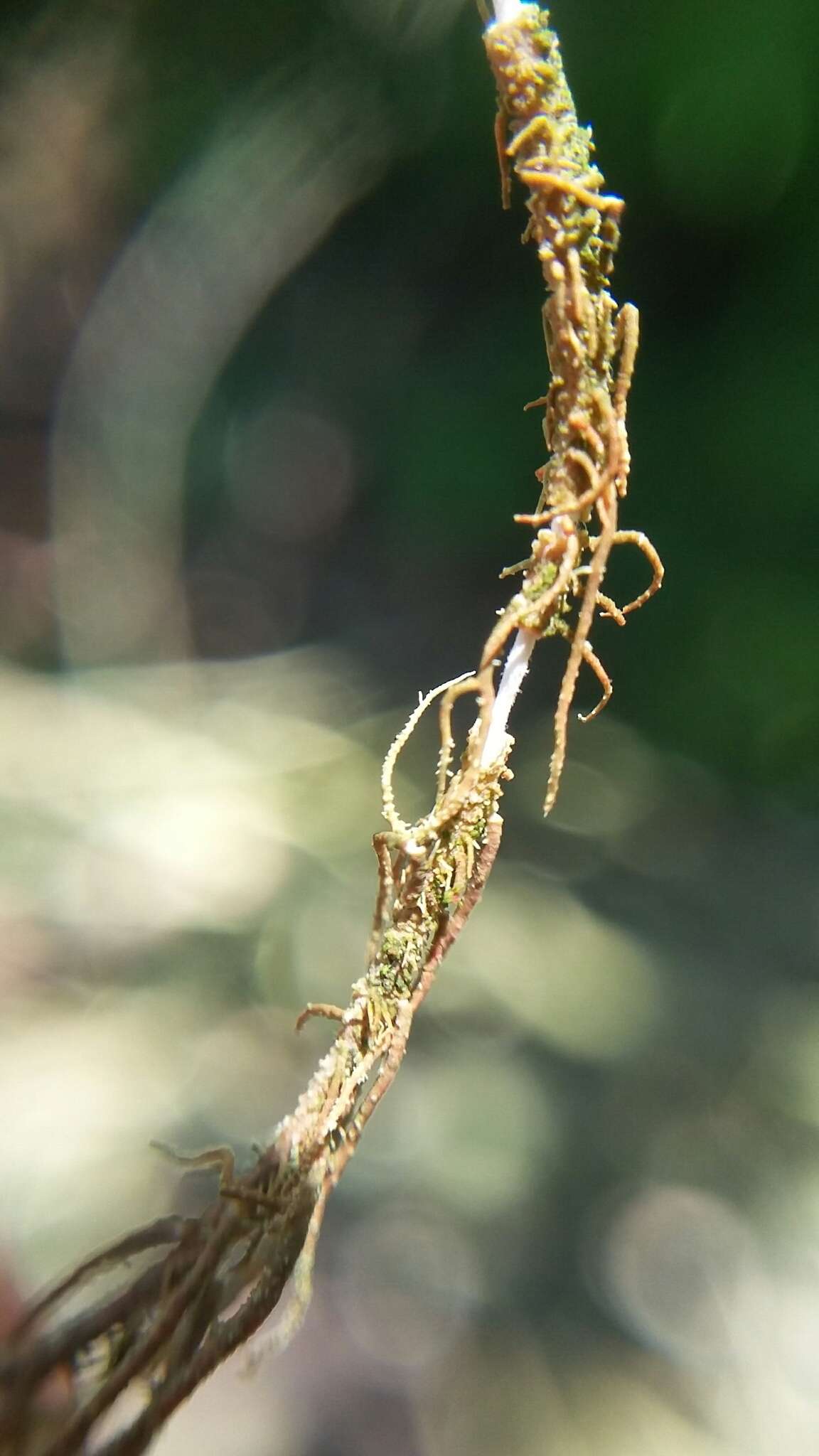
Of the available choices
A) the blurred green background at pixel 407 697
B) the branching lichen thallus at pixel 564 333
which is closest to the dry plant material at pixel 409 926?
the branching lichen thallus at pixel 564 333

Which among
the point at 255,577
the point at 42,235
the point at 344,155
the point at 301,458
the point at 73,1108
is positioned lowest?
the point at 73,1108

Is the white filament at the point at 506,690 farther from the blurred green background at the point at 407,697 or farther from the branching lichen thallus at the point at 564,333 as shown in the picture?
the blurred green background at the point at 407,697

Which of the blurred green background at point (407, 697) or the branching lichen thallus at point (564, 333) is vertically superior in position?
the branching lichen thallus at point (564, 333)

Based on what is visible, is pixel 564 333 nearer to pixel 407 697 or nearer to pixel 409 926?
pixel 409 926

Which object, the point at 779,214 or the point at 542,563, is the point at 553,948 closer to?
the point at 542,563

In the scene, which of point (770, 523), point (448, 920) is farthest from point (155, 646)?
point (448, 920)

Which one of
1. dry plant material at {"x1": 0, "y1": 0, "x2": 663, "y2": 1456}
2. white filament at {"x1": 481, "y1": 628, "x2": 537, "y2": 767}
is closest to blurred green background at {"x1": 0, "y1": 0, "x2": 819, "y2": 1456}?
dry plant material at {"x1": 0, "y1": 0, "x2": 663, "y2": 1456}
